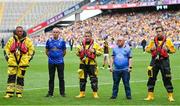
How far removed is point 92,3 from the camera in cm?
7394

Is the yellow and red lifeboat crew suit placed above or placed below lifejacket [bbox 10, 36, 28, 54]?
below

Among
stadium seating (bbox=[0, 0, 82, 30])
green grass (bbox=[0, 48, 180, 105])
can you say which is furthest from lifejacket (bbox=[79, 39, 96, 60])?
stadium seating (bbox=[0, 0, 82, 30])

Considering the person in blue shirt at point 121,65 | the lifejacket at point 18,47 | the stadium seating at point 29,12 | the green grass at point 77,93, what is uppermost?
the stadium seating at point 29,12

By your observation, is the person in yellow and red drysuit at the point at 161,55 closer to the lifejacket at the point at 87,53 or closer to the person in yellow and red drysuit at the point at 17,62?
the lifejacket at the point at 87,53

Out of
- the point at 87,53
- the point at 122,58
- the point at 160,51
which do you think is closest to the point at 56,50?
the point at 87,53

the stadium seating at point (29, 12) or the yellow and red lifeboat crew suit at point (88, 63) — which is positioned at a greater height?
the stadium seating at point (29, 12)

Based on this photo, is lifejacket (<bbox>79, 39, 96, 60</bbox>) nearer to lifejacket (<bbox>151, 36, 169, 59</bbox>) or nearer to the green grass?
the green grass

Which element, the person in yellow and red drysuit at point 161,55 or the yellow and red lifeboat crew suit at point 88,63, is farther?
the yellow and red lifeboat crew suit at point 88,63

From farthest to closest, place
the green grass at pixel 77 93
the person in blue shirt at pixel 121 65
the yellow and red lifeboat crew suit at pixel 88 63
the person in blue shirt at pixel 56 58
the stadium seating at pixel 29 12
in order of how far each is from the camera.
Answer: the stadium seating at pixel 29 12
the person in blue shirt at pixel 56 58
the yellow and red lifeboat crew suit at pixel 88 63
the person in blue shirt at pixel 121 65
the green grass at pixel 77 93

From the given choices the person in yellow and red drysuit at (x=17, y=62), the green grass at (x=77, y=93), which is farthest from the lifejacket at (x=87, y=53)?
the person in yellow and red drysuit at (x=17, y=62)

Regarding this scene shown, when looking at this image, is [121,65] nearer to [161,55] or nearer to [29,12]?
[161,55]

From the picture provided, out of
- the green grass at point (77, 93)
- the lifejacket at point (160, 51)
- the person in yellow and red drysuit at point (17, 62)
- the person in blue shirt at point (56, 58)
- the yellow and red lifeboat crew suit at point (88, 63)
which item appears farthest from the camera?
the person in blue shirt at point (56, 58)

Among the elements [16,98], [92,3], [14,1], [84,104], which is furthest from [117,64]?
[14,1]

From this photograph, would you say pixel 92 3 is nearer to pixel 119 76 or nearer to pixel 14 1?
pixel 14 1
